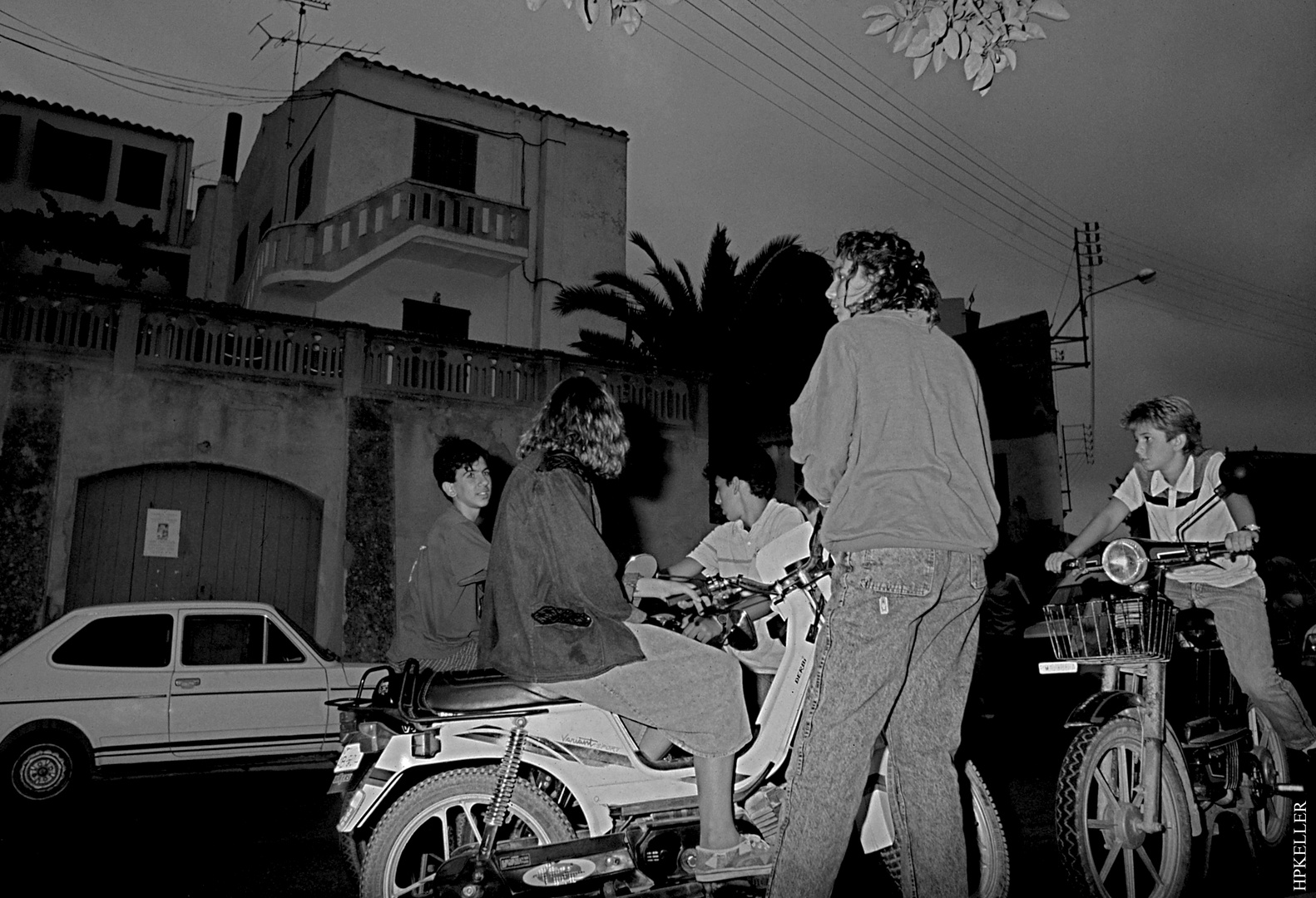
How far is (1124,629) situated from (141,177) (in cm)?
2819

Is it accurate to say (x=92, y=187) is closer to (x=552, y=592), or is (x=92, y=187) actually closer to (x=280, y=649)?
(x=280, y=649)

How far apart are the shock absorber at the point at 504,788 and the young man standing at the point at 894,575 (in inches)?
43.0

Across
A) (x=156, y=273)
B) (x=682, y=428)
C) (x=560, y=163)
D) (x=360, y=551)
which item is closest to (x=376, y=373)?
(x=360, y=551)

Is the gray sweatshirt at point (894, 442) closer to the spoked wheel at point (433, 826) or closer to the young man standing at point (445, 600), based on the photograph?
the spoked wheel at point (433, 826)

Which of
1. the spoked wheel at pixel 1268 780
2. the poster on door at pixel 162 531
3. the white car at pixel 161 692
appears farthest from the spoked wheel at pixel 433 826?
the poster on door at pixel 162 531

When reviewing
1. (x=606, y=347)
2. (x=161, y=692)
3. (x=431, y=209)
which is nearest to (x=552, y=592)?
(x=161, y=692)

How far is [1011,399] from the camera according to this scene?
28.2m

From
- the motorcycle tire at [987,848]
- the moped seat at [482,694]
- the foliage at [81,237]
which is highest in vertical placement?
the foliage at [81,237]

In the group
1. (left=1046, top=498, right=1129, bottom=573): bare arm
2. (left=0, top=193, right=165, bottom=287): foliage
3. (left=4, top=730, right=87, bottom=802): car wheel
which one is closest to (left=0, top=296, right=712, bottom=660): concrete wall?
(left=4, top=730, right=87, bottom=802): car wheel

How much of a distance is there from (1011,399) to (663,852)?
27.0m

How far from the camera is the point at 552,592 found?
3410 millimetres

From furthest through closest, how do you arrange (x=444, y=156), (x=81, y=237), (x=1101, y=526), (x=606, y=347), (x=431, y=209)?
(x=81, y=237) < (x=444, y=156) < (x=606, y=347) < (x=431, y=209) < (x=1101, y=526)

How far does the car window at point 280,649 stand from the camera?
8500mm

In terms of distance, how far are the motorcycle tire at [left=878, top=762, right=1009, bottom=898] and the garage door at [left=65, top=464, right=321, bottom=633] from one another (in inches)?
432
